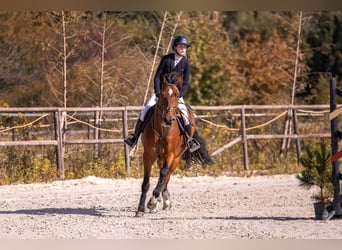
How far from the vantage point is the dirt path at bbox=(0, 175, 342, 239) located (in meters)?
9.96

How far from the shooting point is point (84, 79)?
21391 millimetres

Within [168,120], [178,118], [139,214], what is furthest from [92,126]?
[168,120]

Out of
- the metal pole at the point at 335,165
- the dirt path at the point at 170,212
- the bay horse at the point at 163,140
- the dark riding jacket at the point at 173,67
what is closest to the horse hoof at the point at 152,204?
the bay horse at the point at 163,140

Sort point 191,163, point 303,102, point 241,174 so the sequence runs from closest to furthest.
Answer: point 191,163 < point 241,174 < point 303,102

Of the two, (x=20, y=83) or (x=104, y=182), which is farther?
(x=20, y=83)

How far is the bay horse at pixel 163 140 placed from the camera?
11579 mm

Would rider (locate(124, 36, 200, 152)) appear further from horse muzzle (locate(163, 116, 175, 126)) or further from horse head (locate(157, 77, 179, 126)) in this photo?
horse muzzle (locate(163, 116, 175, 126))

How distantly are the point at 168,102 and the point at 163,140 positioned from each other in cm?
79

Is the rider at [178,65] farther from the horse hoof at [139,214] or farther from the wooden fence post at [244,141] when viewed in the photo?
the wooden fence post at [244,141]

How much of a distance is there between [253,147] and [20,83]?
877 cm

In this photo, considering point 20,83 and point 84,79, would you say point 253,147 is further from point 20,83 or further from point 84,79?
point 20,83

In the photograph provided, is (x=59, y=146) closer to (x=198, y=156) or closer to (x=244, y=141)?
(x=244, y=141)

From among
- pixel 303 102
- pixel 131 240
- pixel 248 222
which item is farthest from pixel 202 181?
pixel 303 102

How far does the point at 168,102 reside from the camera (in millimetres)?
11492
